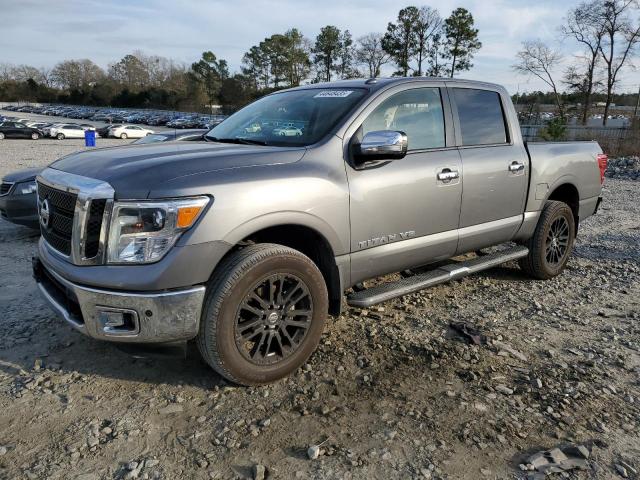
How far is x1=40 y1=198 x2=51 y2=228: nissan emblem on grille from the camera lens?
10.7ft

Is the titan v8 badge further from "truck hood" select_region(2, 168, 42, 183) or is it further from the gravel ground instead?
"truck hood" select_region(2, 168, 42, 183)

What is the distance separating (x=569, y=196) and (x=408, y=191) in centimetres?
285

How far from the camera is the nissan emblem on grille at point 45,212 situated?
10.7 ft

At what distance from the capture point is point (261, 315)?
3094 mm

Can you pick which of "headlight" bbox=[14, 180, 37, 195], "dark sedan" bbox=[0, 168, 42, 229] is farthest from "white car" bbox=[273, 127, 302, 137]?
"headlight" bbox=[14, 180, 37, 195]

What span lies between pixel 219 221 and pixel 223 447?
120 centimetres

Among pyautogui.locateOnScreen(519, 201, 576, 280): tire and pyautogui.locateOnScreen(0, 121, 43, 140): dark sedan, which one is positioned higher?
pyautogui.locateOnScreen(0, 121, 43, 140): dark sedan

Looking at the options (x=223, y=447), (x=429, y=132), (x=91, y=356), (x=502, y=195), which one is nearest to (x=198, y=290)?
(x=223, y=447)

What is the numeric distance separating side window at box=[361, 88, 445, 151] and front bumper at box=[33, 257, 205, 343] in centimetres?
172

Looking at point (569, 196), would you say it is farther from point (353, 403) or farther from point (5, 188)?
point (5, 188)

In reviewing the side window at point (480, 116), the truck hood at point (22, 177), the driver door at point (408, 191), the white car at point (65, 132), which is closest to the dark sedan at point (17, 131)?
the white car at point (65, 132)

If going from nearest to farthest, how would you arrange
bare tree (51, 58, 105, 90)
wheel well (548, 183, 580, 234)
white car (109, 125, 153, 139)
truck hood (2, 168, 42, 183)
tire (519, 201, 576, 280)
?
1. tire (519, 201, 576, 280)
2. wheel well (548, 183, 580, 234)
3. truck hood (2, 168, 42, 183)
4. white car (109, 125, 153, 139)
5. bare tree (51, 58, 105, 90)

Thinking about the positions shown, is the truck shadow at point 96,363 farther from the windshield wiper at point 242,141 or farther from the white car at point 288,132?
the white car at point 288,132

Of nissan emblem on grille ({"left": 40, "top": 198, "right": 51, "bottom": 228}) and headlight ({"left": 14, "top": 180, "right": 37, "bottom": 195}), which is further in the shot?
headlight ({"left": 14, "top": 180, "right": 37, "bottom": 195})
